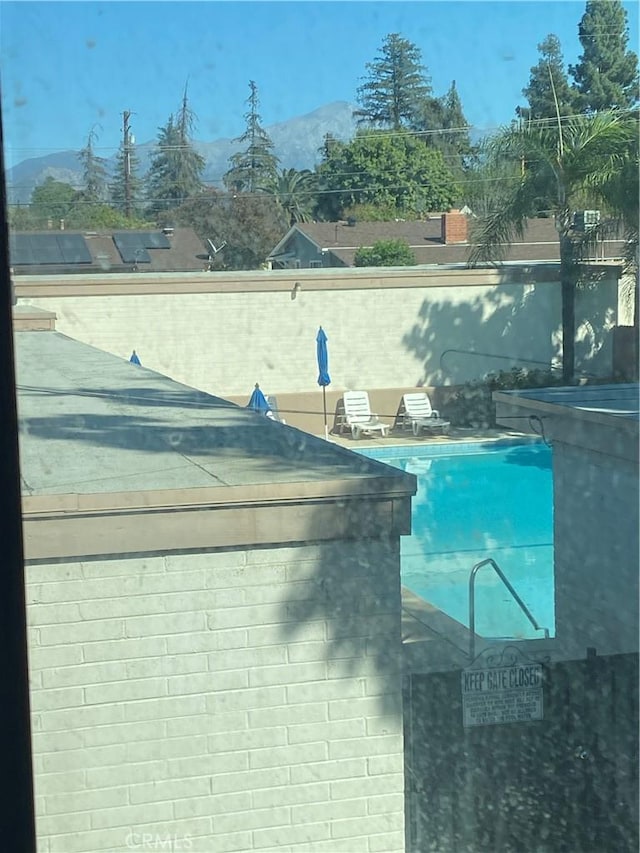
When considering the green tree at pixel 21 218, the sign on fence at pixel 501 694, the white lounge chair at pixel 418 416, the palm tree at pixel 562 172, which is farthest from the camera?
the sign on fence at pixel 501 694

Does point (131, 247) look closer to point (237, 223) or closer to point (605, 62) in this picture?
point (237, 223)

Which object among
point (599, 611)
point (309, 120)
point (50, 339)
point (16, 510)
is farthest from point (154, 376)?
point (599, 611)

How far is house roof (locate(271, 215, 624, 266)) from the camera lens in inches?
50.8


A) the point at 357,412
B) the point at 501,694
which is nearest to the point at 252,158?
the point at 357,412

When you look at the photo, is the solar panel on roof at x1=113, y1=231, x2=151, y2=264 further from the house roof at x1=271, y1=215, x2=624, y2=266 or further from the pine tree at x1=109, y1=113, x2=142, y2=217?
the house roof at x1=271, y1=215, x2=624, y2=266

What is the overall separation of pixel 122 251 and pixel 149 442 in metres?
0.31

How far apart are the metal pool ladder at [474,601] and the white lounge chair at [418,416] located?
218mm

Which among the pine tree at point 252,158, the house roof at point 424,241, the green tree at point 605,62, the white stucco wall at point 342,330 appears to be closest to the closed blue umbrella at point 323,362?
the white stucco wall at point 342,330

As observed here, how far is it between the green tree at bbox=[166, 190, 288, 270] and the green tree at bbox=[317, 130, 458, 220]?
2.8 inches

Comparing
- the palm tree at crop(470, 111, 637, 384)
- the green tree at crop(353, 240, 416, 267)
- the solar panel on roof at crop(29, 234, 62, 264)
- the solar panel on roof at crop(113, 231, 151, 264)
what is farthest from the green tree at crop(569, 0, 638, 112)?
the solar panel on roof at crop(29, 234, 62, 264)

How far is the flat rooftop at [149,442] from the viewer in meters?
1.34

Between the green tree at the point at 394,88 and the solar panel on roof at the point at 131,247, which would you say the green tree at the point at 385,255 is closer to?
the green tree at the point at 394,88

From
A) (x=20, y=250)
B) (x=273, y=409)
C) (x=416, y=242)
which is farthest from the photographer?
(x=273, y=409)

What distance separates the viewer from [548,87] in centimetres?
130
